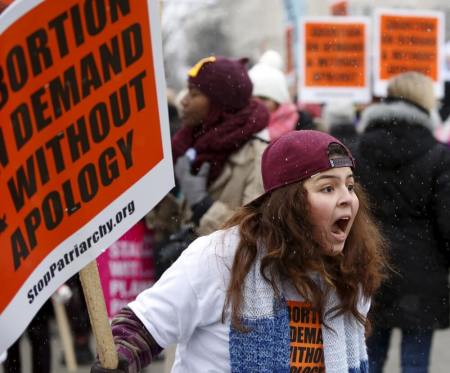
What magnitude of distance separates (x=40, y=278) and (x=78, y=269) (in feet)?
0.28

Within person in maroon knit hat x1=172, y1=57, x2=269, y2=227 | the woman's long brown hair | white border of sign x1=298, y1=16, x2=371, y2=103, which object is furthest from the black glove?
white border of sign x1=298, y1=16, x2=371, y2=103

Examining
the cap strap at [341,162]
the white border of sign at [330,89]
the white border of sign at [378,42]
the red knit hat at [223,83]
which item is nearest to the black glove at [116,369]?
the cap strap at [341,162]

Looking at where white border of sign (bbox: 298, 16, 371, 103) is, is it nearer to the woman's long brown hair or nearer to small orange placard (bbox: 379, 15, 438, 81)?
small orange placard (bbox: 379, 15, 438, 81)

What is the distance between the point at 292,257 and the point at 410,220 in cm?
236

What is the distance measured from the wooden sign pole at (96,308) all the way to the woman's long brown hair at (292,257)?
1.32ft

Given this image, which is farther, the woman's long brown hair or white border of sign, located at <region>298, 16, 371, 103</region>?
white border of sign, located at <region>298, 16, 371, 103</region>

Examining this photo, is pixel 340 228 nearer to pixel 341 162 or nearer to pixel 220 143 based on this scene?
pixel 341 162

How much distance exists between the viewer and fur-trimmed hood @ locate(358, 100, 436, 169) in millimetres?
4895

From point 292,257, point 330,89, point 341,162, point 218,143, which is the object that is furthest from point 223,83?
point 330,89

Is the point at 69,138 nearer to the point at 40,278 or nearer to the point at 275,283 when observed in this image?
the point at 40,278

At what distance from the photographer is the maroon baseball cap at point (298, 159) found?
2.68 meters

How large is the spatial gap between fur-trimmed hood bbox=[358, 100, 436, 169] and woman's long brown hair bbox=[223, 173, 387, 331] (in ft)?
7.08

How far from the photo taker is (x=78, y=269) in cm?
227

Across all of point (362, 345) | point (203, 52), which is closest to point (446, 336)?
point (362, 345)
